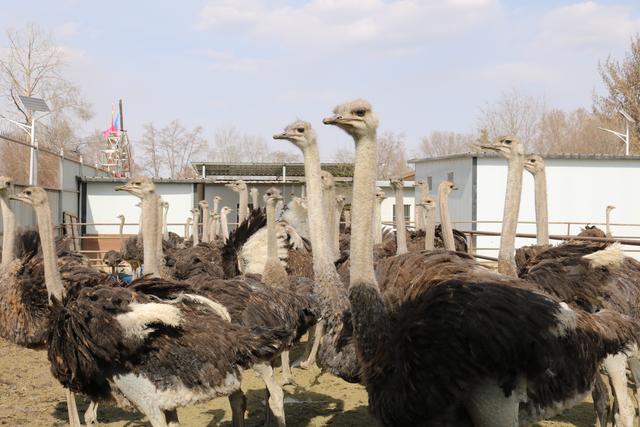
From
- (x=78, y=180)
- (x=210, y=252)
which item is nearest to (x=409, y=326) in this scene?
(x=210, y=252)

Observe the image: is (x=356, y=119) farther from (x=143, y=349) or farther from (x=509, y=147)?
(x=509, y=147)

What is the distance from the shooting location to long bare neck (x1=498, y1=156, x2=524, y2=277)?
5.11m

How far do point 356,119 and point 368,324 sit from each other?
954 millimetres

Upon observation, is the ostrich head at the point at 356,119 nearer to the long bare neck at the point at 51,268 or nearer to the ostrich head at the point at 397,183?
the long bare neck at the point at 51,268

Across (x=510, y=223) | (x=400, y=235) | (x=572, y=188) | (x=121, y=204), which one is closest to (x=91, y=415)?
(x=510, y=223)

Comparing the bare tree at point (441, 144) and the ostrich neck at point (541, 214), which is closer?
the ostrich neck at point (541, 214)

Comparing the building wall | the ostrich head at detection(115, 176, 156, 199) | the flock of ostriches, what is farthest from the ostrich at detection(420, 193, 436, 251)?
the building wall

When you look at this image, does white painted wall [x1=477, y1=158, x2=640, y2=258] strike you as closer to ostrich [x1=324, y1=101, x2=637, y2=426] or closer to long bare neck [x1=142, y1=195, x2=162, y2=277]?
long bare neck [x1=142, y1=195, x2=162, y2=277]

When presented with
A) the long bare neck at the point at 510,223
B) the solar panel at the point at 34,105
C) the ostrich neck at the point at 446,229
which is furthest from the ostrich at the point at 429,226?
the solar panel at the point at 34,105

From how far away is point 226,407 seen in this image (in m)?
5.91

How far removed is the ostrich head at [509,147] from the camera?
5605 millimetres

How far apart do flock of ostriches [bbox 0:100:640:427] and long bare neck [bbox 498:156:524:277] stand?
1 cm

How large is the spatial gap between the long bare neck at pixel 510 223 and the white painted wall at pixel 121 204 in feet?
57.6

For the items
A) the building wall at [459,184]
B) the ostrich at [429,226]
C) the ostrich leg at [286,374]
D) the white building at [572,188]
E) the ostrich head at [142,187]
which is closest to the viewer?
the ostrich head at [142,187]
